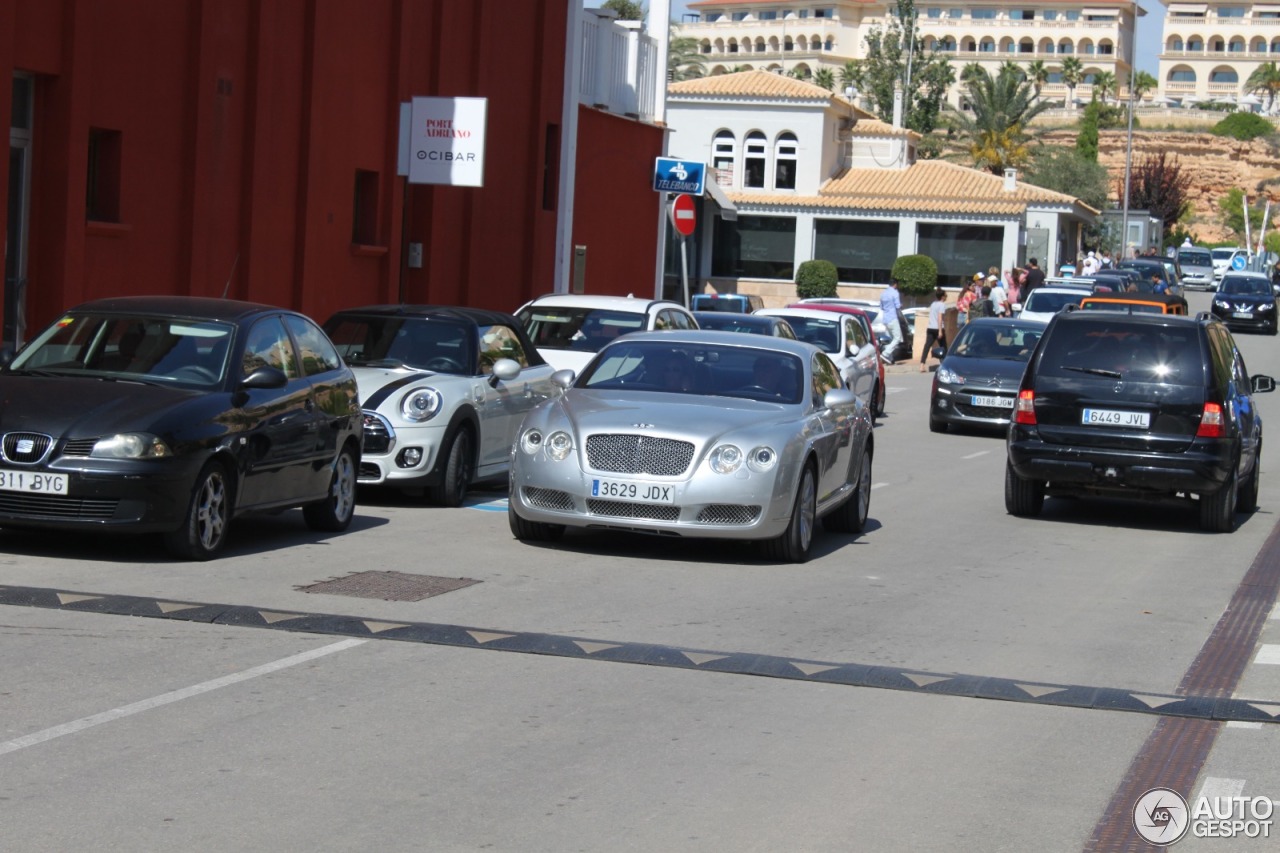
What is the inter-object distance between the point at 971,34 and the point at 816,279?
4957 inches

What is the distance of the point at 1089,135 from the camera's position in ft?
454

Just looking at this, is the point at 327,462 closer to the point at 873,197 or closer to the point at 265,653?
the point at 265,653

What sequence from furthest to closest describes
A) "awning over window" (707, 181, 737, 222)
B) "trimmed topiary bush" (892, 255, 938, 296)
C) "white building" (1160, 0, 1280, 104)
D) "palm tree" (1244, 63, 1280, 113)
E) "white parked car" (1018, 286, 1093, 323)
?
"white building" (1160, 0, 1280, 104)
"palm tree" (1244, 63, 1280, 113)
"trimmed topiary bush" (892, 255, 938, 296)
"awning over window" (707, 181, 737, 222)
"white parked car" (1018, 286, 1093, 323)

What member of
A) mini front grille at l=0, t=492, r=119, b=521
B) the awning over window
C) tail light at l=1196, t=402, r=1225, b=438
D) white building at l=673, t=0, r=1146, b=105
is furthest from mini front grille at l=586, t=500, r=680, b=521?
white building at l=673, t=0, r=1146, b=105

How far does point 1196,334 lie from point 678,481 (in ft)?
19.3

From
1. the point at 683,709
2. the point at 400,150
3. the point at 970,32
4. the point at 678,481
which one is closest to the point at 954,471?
the point at 400,150

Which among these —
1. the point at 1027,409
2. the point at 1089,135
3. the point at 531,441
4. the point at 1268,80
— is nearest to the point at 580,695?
the point at 531,441

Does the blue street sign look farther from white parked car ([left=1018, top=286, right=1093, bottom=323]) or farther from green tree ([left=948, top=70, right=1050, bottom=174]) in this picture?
green tree ([left=948, top=70, right=1050, bottom=174])

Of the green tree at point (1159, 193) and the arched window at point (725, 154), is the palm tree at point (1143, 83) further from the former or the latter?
the arched window at point (725, 154)

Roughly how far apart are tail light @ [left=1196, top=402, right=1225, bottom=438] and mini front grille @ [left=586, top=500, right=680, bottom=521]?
5.43m

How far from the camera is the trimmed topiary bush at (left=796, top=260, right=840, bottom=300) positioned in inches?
2244

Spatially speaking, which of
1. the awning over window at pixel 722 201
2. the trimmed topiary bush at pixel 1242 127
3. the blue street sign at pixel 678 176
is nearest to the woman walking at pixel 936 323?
the blue street sign at pixel 678 176

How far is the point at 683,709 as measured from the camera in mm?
7441

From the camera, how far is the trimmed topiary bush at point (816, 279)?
57.0 meters
